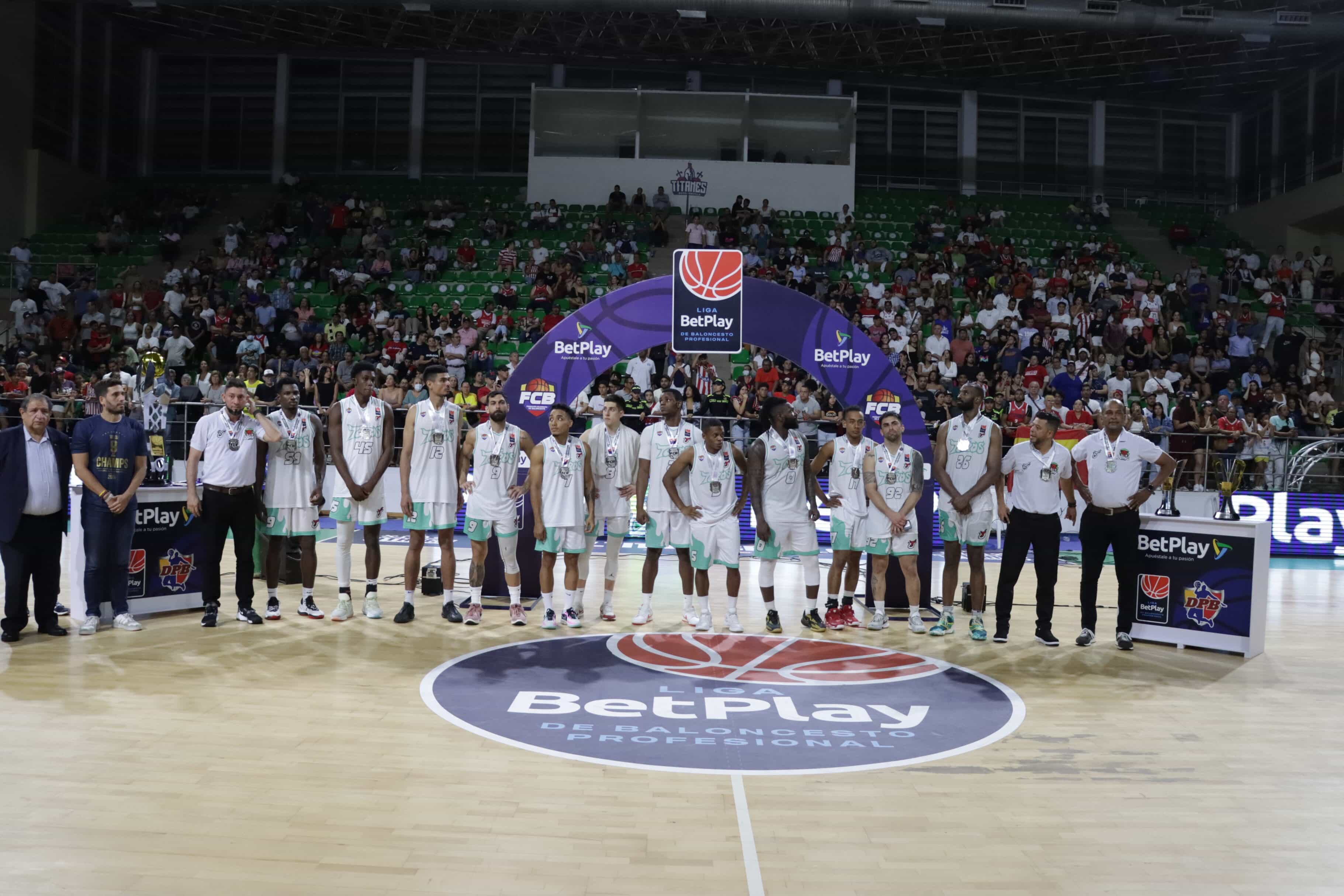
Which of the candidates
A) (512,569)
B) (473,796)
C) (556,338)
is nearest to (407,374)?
(556,338)

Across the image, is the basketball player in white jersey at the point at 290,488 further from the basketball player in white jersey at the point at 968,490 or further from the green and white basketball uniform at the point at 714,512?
the basketball player in white jersey at the point at 968,490

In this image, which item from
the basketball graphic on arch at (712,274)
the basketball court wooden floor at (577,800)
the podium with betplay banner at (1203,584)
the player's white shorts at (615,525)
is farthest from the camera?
the basketball graphic on arch at (712,274)

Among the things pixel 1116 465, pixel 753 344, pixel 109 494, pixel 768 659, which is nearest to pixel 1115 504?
pixel 1116 465

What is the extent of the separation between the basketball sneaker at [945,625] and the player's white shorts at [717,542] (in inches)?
75.7

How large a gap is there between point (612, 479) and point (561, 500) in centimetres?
72

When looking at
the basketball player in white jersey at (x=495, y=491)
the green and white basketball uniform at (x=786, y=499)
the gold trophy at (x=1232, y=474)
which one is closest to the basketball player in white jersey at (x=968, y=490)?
the green and white basketball uniform at (x=786, y=499)

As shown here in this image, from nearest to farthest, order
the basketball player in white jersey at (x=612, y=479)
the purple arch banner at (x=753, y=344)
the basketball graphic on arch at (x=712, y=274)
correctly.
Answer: the basketball player in white jersey at (x=612, y=479)
the basketball graphic on arch at (x=712, y=274)
the purple arch banner at (x=753, y=344)

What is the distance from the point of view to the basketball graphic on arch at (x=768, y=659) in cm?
784

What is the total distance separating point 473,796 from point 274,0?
72.7ft

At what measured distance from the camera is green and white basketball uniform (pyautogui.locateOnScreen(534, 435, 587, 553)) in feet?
31.1

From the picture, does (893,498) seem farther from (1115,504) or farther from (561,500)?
(561,500)

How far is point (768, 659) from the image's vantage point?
840 centimetres

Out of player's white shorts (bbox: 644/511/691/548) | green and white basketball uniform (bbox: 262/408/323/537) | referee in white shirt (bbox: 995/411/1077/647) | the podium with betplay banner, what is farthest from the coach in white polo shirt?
the podium with betplay banner

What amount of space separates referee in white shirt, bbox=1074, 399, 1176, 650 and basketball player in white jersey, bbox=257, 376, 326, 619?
669 cm
